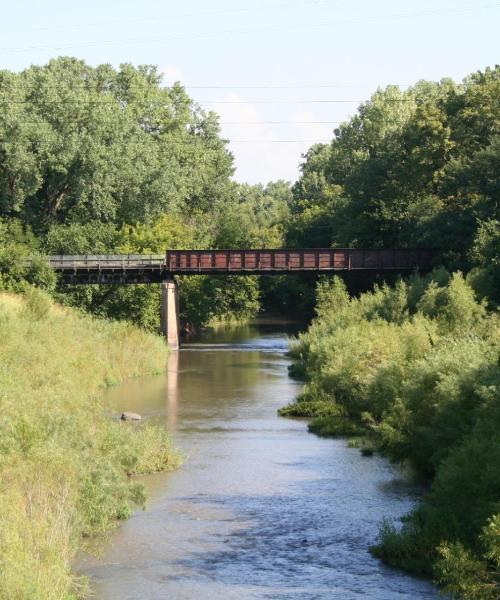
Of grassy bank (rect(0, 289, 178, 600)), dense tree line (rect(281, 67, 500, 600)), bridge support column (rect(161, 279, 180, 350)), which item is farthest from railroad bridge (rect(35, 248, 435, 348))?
grassy bank (rect(0, 289, 178, 600))

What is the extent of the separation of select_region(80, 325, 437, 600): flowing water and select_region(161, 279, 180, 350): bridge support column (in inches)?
1289

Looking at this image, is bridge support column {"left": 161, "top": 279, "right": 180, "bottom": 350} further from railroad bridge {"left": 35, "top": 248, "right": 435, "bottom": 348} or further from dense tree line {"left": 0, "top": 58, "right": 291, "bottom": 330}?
dense tree line {"left": 0, "top": 58, "right": 291, "bottom": 330}

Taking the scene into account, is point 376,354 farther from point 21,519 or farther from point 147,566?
point 21,519

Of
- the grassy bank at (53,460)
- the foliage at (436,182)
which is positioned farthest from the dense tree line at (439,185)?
the grassy bank at (53,460)

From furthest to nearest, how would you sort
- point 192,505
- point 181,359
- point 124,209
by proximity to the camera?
1. point 124,209
2. point 181,359
3. point 192,505

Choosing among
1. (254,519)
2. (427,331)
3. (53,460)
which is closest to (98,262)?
(427,331)

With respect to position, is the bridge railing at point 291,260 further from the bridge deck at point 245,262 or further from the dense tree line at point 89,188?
the dense tree line at point 89,188

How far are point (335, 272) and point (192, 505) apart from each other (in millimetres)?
58377

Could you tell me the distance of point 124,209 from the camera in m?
97.2

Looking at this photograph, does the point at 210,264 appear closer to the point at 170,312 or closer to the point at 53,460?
the point at 170,312

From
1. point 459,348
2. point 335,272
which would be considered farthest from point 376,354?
point 335,272

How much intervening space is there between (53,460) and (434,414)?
1186cm

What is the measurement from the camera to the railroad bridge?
285 ft

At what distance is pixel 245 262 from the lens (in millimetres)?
91312
